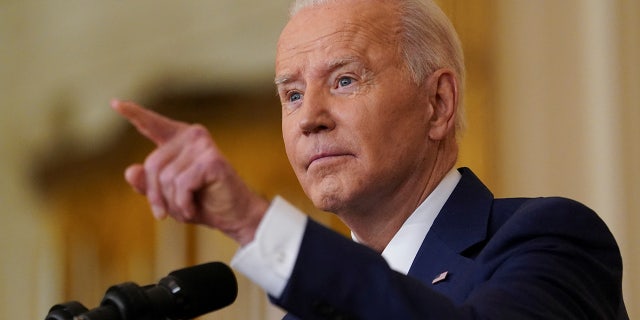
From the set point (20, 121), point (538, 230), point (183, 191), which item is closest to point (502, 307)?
point (538, 230)

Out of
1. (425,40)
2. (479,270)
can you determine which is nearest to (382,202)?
(425,40)

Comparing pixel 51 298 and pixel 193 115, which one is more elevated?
pixel 193 115

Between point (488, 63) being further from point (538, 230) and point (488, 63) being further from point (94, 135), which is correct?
point (94, 135)

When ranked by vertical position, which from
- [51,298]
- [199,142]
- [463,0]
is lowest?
[51,298]

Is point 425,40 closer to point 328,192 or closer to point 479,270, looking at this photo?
point 328,192

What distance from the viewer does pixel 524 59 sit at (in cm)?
438

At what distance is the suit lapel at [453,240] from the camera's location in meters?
2.21

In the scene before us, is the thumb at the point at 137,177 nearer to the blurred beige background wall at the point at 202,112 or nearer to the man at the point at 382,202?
the man at the point at 382,202

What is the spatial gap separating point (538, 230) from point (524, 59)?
2.47m

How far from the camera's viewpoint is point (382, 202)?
8.36ft

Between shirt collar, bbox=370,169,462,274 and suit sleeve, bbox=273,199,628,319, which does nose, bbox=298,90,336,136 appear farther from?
suit sleeve, bbox=273,199,628,319

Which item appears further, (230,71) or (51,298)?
(51,298)

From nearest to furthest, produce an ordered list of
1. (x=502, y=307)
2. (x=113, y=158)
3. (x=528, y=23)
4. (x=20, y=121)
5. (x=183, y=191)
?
1. (x=183, y=191)
2. (x=502, y=307)
3. (x=528, y=23)
4. (x=113, y=158)
5. (x=20, y=121)

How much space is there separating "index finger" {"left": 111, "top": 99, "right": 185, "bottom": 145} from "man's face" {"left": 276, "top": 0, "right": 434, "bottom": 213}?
959mm
